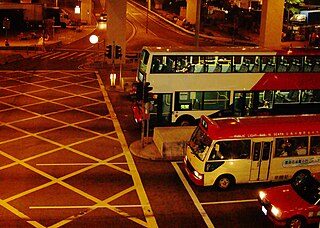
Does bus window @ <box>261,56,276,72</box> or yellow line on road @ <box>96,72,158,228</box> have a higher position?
bus window @ <box>261,56,276,72</box>

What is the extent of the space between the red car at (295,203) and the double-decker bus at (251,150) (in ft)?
7.66

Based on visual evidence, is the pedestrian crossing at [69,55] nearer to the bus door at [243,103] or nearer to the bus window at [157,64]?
the bus window at [157,64]

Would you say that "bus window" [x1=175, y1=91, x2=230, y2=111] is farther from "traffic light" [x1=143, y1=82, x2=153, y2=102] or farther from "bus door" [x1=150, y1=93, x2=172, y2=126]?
"traffic light" [x1=143, y1=82, x2=153, y2=102]

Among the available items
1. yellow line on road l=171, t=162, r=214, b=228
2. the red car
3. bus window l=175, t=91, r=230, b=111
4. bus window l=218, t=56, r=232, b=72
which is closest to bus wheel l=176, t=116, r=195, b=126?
bus window l=175, t=91, r=230, b=111

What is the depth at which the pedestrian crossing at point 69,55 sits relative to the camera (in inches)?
1809

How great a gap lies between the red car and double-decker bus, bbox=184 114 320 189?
2334 mm

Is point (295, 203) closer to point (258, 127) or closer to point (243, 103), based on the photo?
point (258, 127)

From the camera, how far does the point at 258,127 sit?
17.6 metres

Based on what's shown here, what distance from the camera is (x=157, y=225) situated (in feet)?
48.7

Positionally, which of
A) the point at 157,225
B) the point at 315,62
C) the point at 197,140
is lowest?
the point at 157,225

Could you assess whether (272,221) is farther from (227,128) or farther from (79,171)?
(79,171)

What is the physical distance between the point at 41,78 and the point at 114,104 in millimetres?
9028

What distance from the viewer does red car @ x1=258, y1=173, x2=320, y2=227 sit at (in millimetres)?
14203

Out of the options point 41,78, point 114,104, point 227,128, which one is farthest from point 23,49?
point 227,128
